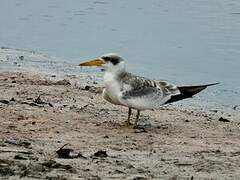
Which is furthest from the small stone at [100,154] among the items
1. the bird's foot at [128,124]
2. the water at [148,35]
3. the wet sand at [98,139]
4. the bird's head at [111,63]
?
the water at [148,35]

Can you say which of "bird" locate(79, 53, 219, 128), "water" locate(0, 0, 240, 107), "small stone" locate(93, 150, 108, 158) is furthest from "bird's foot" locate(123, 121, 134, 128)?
"water" locate(0, 0, 240, 107)

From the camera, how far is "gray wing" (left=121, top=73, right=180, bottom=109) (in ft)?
30.6

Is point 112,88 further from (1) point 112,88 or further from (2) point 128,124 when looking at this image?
(2) point 128,124

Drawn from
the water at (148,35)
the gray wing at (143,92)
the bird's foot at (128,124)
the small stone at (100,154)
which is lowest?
the water at (148,35)

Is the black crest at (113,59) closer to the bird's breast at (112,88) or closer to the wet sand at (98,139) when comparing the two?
the bird's breast at (112,88)

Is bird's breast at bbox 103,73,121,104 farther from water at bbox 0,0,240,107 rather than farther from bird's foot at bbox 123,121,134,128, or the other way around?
water at bbox 0,0,240,107

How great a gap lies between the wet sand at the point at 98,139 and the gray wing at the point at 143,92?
0.32 m

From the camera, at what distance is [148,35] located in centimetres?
1838

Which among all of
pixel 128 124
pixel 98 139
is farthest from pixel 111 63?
pixel 98 139

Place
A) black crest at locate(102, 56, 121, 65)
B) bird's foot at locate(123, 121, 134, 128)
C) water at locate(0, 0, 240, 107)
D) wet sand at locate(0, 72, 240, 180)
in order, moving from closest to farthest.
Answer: wet sand at locate(0, 72, 240, 180), bird's foot at locate(123, 121, 134, 128), black crest at locate(102, 56, 121, 65), water at locate(0, 0, 240, 107)

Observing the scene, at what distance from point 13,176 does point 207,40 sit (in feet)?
38.0

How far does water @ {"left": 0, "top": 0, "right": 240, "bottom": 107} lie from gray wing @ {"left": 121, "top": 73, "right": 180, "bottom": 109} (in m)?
2.96

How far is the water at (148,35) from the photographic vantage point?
1447 cm

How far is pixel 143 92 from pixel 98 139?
119 cm
